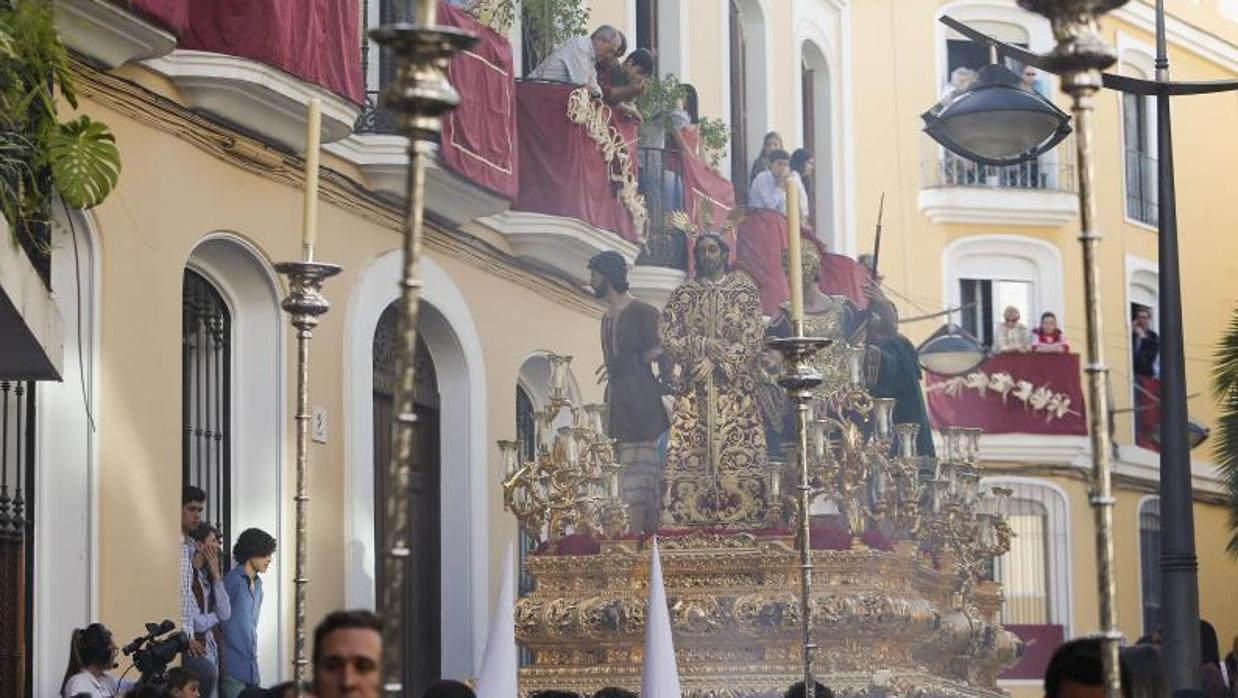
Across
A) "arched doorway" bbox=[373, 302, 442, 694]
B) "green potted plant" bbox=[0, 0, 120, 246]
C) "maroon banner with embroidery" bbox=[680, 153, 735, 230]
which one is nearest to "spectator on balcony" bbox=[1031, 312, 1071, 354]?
"maroon banner with embroidery" bbox=[680, 153, 735, 230]

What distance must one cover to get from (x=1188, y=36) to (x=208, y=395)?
20.4 meters

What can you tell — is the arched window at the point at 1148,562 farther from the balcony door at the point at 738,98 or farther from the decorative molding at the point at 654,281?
the decorative molding at the point at 654,281

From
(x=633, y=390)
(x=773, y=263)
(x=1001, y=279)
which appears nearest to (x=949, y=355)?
(x=773, y=263)

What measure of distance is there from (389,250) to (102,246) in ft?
12.7

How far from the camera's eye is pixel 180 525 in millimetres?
14062

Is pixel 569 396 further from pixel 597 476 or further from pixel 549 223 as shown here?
pixel 549 223

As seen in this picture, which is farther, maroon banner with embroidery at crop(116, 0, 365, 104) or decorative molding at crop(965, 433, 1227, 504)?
decorative molding at crop(965, 433, 1227, 504)

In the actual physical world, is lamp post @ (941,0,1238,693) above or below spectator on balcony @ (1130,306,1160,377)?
below

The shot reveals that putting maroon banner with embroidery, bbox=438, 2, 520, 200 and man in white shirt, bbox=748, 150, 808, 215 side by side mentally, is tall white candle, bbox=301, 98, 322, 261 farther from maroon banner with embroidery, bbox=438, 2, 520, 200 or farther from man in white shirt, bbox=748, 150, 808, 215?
man in white shirt, bbox=748, 150, 808, 215

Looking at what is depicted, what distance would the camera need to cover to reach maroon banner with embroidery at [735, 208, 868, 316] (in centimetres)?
1966

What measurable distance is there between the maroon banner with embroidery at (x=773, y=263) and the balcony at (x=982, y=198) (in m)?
9.75

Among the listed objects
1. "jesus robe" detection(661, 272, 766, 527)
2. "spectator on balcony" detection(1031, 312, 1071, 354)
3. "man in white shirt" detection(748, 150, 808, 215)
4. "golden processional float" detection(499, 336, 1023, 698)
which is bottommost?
"golden processional float" detection(499, 336, 1023, 698)

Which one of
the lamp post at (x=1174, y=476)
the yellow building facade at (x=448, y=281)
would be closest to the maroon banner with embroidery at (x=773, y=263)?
the yellow building facade at (x=448, y=281)

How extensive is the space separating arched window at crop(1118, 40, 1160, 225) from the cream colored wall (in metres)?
16.7
